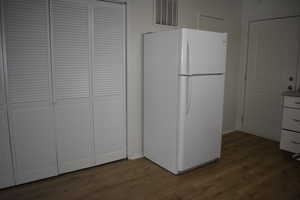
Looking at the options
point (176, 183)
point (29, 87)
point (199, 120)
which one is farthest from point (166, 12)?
point (176, 183)

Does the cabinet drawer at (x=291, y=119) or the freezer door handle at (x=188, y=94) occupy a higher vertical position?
the freezer door handle at (x=188, y=94)

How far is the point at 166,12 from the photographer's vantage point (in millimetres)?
3131

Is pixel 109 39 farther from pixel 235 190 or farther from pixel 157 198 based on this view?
pixel 235 190

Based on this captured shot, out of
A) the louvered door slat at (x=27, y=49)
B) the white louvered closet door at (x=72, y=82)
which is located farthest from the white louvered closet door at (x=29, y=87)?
the white louvered closet door at (x=72, y=82)

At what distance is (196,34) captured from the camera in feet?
8.18

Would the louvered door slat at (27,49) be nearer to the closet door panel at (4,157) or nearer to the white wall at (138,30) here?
the closet door panel at (4,157)

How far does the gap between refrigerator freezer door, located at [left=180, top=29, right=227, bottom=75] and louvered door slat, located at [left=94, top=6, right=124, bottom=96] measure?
0.88 m

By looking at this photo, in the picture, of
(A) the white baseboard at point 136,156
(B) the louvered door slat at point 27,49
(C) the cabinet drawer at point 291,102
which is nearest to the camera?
(B) the louvered door slat at point 27,49

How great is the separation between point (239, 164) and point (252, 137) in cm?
134

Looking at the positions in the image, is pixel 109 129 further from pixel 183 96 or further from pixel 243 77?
pixel 243 77

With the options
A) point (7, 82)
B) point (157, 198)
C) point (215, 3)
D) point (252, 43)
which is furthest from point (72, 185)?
point (252, 43)

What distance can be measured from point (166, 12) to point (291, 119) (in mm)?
2342

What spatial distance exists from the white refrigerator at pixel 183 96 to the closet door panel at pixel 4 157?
166 centimetres

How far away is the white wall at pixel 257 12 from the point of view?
139 inches
